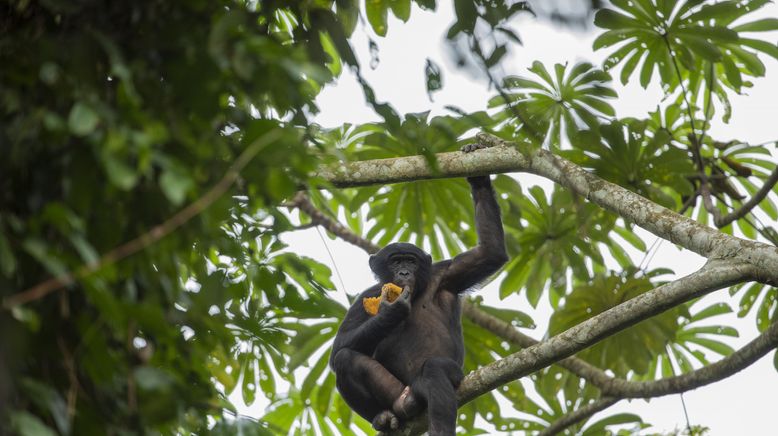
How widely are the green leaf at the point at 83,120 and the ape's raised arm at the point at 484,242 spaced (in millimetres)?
4225

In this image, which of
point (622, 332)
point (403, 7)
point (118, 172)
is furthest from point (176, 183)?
point (622, 332)

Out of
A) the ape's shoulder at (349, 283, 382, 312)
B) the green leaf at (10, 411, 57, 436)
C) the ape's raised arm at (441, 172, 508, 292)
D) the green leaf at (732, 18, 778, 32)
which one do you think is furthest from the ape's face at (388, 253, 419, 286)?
the green leaf at (10, 411, 57, 436)

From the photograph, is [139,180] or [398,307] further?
[398,307]

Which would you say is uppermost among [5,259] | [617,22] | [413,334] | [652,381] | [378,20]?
[617,22]

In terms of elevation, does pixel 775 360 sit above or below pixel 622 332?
below

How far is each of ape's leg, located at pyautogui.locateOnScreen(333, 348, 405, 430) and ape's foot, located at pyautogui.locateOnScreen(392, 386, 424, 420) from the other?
6 cm

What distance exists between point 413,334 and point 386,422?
27.3 inches

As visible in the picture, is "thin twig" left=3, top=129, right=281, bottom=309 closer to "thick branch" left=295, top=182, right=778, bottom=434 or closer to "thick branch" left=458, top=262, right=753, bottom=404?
"thick branch" left=458, top=262, right=753, bottom=404

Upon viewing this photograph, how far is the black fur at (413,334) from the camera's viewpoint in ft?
17.3

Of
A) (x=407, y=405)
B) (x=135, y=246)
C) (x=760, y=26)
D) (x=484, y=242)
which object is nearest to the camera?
(x=135, y=246)

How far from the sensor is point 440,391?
502cm

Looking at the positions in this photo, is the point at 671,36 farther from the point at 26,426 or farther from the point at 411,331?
the point at 26,426

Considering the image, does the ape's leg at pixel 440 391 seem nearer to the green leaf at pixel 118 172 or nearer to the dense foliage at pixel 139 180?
the dense foliage at pixel 139 180

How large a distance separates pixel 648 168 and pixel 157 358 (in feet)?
15.6
